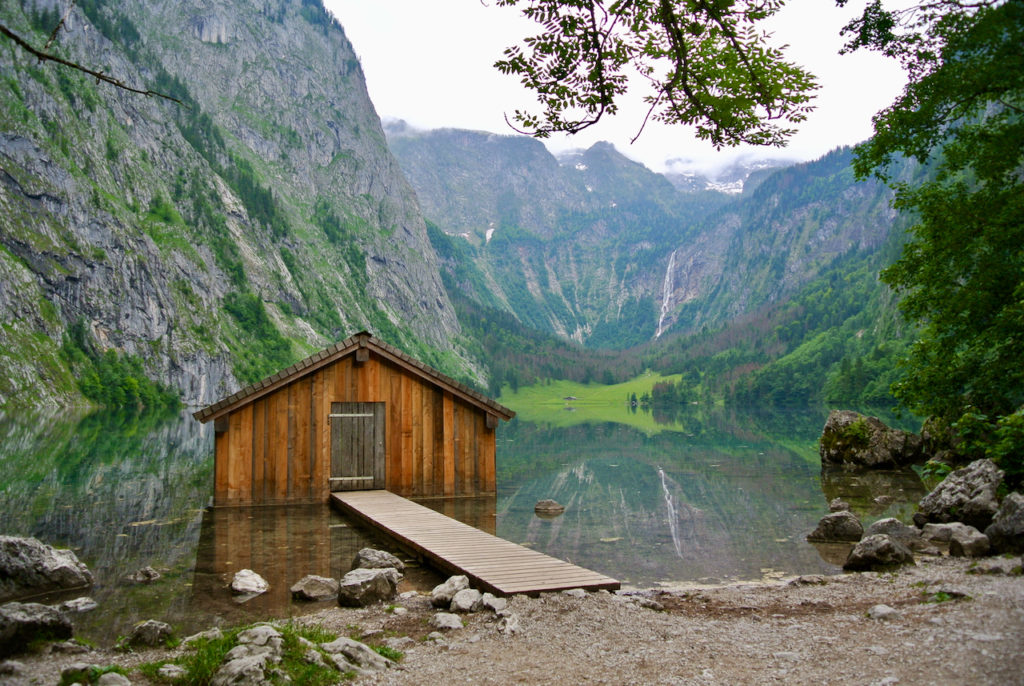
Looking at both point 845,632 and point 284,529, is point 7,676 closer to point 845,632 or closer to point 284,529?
point 845,632

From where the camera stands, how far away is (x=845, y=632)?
314 inches

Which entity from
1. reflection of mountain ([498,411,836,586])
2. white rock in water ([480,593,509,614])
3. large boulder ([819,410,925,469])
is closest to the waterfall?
reflection of mountain ([498,411,836,586])

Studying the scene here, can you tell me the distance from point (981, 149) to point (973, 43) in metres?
3.81

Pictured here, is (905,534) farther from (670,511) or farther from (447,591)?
(447,591)

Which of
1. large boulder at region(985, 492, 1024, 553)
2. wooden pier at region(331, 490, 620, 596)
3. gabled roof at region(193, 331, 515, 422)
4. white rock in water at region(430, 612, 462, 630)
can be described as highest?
gabled roof at region(193, 331, 515, 422)

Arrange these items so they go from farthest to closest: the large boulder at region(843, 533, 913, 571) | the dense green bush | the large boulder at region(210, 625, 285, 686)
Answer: the dense green bush → the large boulder at region(843, 533, 913, 571) → the large boulder at region(210, 625, 285, 686)

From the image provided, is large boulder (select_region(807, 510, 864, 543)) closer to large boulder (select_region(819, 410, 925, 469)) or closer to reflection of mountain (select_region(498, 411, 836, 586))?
reflection of mountain (select_region(498, 411, 836, 586))

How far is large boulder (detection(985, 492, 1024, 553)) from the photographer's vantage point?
11398 mm

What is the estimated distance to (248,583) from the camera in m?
11.5

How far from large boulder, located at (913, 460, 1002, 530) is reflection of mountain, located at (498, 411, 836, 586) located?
2702mm

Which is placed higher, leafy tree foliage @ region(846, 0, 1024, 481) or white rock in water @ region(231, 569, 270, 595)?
leafy tree foliage @ region(846, 0, 1024, 481)

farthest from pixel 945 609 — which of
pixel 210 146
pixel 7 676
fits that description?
pixel 210 146

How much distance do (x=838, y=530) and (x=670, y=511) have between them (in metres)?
5.71

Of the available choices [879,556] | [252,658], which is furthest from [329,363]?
[252,658]
